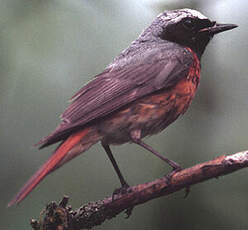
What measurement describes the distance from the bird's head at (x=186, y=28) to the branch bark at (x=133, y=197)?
1350 mm

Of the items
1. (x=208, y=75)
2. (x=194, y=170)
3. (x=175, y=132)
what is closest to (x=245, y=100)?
(x=208, y=75)

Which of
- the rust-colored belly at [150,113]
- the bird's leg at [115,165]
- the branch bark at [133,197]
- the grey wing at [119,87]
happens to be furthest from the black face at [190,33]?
the branch bark at [133,197]

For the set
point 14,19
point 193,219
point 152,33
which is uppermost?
point 14,19

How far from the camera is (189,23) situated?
397cm

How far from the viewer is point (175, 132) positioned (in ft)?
12.7

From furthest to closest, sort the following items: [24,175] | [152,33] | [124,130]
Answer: [152,33] < [24,175] < [124,130]

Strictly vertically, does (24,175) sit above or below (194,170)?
above

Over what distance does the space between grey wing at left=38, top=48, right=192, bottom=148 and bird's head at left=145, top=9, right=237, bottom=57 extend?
24 centimetres

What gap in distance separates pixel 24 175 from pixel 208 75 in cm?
165

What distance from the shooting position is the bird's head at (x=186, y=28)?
12.8 feet

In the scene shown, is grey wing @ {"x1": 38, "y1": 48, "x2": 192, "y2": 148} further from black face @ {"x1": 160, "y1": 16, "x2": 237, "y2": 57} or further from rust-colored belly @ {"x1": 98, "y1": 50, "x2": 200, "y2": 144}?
black face @ {"x1": 160, "y1": 16, "x2": 237, "y2": 57}

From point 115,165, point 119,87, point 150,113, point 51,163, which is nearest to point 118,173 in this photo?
point 115,165

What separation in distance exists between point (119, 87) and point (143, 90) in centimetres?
17

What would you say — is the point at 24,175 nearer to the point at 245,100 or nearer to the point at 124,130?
the point at 124,130
